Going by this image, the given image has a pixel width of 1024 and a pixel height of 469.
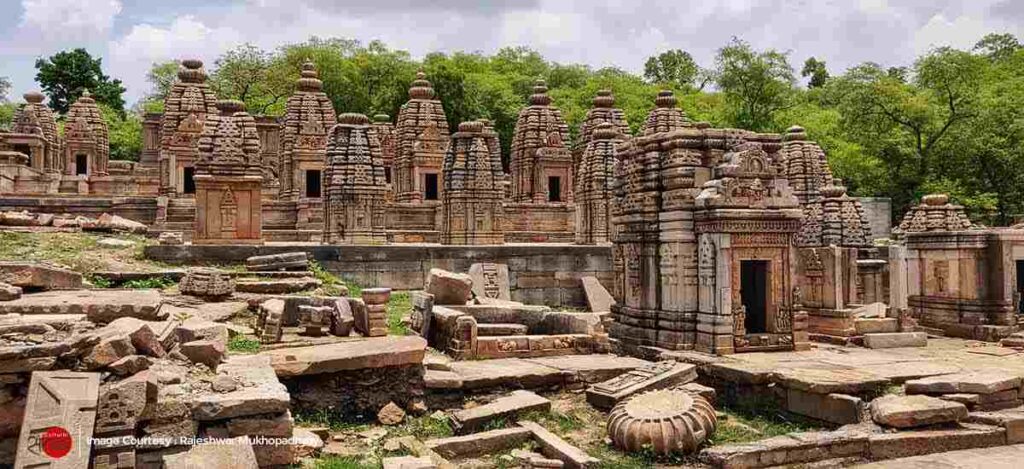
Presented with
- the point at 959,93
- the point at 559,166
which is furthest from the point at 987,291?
the point at 959,93

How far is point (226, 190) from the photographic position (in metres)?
16.4

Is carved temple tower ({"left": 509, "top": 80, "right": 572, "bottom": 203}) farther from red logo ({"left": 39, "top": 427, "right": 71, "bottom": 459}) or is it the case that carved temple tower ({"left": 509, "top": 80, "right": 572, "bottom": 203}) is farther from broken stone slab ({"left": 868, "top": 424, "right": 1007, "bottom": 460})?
red logo ({"left": 39, "top": 427, "right": 71, "bottom": 459})

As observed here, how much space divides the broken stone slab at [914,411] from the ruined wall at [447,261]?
10.7 meters

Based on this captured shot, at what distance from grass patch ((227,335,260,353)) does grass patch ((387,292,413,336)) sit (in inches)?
80.0

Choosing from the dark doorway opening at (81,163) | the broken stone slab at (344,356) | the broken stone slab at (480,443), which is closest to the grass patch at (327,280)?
the broken stone slab at (344,356)

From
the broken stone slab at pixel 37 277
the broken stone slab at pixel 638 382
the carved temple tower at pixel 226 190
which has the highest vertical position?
the carved temple tower at pixel 226 190

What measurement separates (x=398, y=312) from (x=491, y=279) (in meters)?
4.02

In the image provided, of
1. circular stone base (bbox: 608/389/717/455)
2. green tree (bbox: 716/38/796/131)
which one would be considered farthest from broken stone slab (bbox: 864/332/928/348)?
green tree (bbox: 716/38/796/131)

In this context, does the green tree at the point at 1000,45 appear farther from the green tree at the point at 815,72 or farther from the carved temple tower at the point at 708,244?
the carved temple tower at the point at 708,244

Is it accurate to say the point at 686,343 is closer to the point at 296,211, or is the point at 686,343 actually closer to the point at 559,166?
the point at 296,211

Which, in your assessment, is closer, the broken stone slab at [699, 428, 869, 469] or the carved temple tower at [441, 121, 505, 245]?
the broken stone slab at [699, 428, 869, 469]

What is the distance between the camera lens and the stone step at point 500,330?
11938 millimetres

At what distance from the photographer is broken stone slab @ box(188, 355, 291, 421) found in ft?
19.1

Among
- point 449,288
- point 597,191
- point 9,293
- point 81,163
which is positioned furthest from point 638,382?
point 81,163
